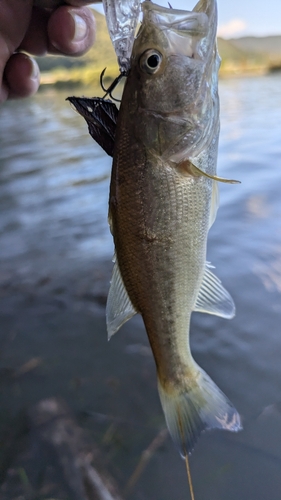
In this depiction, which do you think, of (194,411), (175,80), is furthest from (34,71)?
(194,411)

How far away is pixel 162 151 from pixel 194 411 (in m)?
0.76

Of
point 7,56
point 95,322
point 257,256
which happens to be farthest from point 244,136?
point 7,56

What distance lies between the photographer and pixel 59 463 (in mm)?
1977

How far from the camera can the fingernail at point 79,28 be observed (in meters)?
1.62

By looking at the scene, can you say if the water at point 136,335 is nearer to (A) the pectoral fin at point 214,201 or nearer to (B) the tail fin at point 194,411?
(B) the tail fin at point 194,411

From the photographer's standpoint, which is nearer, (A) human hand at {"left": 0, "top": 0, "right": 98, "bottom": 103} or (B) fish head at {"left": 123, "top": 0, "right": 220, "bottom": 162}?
(B) fish head at {"left": 123, "top": 0, "right": 220, "bottom": 162}

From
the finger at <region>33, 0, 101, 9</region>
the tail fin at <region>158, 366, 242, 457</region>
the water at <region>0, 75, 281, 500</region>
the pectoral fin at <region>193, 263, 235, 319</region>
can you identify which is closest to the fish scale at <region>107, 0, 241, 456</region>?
the pectoral fin at <region>193, 263, 235, 319</region>

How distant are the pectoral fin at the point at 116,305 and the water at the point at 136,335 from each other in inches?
46.2

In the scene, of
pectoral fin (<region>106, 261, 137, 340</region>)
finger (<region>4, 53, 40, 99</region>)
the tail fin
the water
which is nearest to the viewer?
pectoral fin (<region>106, 261, 137, 340</region>)

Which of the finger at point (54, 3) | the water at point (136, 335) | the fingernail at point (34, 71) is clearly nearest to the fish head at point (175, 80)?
the finger at point (54, 3)

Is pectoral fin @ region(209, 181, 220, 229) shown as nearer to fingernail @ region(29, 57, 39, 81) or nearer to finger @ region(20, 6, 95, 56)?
finger @ region(20, 6, 95, 56)

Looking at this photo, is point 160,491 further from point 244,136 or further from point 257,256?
point 244,136

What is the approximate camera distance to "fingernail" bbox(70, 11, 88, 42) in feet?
5.32

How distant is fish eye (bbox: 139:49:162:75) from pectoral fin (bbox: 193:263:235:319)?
22.5 inches
